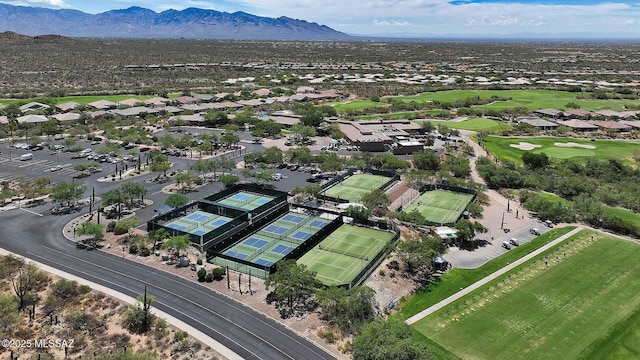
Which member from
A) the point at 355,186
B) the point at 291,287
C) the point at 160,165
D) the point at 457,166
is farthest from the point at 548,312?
the point at 160,165

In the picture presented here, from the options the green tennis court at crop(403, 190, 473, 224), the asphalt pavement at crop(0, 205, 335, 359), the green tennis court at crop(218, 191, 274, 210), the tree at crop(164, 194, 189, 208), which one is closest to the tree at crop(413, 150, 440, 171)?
the green tennis court at crop(403, 190, 473, 224)

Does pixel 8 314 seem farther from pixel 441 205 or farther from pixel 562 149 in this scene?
pixel 562 149

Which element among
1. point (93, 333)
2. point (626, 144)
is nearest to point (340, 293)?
point (93, 333)

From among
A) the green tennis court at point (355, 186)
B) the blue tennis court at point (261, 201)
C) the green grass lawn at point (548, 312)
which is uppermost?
the green tennis court at point (355, 186)

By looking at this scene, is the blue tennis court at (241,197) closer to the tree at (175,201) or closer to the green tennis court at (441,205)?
the tree at (175,201)

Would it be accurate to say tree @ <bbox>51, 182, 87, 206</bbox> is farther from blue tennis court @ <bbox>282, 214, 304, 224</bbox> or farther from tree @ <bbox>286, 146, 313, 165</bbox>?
tree @ <bbox>286, 146, 313, 165</bbox>

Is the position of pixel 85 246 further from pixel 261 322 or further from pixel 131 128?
pixel 131 128

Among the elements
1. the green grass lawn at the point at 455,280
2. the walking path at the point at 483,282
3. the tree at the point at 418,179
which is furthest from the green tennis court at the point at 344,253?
the tree at the point at 418,179
